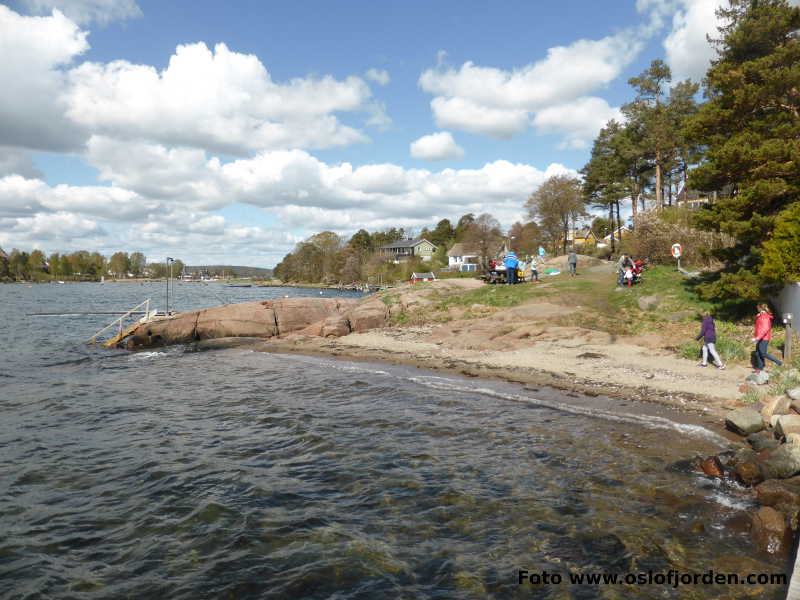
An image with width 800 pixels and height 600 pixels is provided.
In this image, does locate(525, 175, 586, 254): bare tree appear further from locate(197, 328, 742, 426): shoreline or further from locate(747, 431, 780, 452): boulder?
locate(747, 431, 780, 452): boulder

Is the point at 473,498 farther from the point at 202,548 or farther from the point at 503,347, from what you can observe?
the point at 503,347

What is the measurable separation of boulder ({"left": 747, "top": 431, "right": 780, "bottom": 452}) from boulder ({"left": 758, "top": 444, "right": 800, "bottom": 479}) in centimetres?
102

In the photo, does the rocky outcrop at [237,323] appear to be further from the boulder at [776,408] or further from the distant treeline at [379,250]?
the distant treeline at [379,250]

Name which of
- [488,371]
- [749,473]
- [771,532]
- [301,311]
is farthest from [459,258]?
[771,532]

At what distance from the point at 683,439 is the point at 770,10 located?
19.3 meters

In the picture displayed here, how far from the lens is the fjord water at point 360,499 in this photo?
247 inches

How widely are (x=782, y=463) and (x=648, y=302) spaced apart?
1603cm

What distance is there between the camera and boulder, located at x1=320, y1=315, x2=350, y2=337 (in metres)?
27.4

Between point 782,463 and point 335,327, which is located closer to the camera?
point 782,463

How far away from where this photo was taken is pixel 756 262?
61.5 ft

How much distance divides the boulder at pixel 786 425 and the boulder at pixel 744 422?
0.59m

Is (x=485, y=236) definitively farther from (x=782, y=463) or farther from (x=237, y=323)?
(x=782, y=463)

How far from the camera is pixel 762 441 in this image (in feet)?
30.6

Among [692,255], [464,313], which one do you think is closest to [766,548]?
[464,313]
